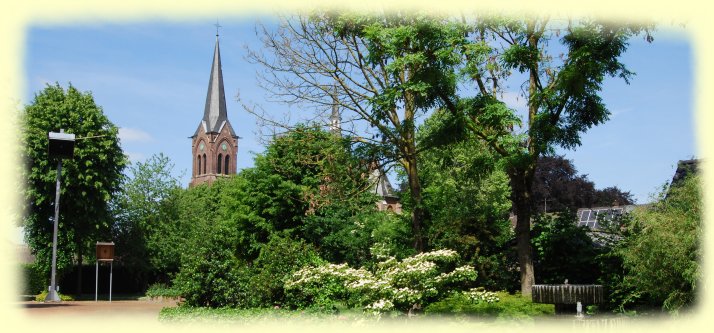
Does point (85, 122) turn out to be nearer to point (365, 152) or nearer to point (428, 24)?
point (365, 152)

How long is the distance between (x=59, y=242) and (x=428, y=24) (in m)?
30.7

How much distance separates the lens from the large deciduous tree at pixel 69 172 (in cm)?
3972

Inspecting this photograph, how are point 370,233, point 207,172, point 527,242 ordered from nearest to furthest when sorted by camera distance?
point 527,242 < point 370,233 < point 207,172

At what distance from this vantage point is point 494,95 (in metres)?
20.9

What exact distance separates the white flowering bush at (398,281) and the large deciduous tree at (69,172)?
22.7m

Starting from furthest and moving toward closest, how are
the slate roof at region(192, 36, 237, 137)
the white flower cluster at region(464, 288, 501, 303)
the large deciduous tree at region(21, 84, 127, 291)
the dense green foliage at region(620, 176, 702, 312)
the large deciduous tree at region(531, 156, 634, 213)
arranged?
the slate roof at region(192, 36, 237, 137) → the large deciduous tree at region(531, 156, 634, 213) → the large deciduous tree at region(21, 84, 127, 291) → the white flower cluster at region(464, 288, 501, 303) → the dense green foliage at region(620, 176, 702, 312)

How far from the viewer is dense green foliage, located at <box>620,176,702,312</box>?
1498 centimetres

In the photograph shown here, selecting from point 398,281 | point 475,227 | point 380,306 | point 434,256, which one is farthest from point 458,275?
point 475,227

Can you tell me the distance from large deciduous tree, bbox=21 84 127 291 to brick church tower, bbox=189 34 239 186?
2319 inches

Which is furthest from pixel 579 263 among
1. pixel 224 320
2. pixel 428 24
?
pixel 224 320

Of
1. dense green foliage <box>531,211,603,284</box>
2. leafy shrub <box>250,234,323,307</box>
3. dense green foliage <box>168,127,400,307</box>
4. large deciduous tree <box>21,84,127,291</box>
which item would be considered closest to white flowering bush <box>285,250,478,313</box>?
leafy shrub <box>250,234,323,307</box>

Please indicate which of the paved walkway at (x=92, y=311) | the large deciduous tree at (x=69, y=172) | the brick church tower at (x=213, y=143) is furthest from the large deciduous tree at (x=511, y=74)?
the brick church tower at (x=213, y=143)

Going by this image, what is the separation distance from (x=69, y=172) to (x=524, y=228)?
29.0m

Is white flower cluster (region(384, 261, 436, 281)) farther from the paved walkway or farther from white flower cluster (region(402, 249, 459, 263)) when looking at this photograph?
the paved walkway
